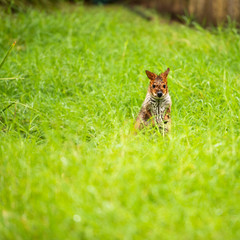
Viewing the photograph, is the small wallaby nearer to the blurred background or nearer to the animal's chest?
the animal's chest

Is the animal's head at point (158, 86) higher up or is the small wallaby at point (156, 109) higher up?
the animal's head at point (158, 86)

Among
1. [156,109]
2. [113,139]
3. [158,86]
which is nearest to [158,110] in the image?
[156,109]

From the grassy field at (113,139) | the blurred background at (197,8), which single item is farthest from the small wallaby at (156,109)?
the blurred background at (197,8)

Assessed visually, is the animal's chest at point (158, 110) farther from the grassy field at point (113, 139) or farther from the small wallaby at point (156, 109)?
the grassy field at point (113, 139)

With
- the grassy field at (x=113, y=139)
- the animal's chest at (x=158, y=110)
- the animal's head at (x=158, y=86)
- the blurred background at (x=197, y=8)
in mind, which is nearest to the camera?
the grassy field at (x=113, y=139)

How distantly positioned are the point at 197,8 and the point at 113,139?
4.70 meters

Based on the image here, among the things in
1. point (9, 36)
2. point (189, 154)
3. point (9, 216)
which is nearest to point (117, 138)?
point (189, 154)

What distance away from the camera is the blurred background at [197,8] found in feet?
19.9

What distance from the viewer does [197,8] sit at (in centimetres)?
685

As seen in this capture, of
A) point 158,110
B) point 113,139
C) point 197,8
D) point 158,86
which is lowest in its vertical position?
point 113,139

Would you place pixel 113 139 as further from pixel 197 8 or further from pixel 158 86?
pixel 197 8

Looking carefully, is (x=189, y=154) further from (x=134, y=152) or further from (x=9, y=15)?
(x=9, y=15)

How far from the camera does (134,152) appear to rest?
2.87 m

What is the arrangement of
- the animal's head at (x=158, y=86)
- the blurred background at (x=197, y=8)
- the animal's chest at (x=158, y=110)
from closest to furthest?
the animal's head at (x=158, y=86) → the animal's chest at (x=158, y=110) → the blurred background at (x=197, y=8)
